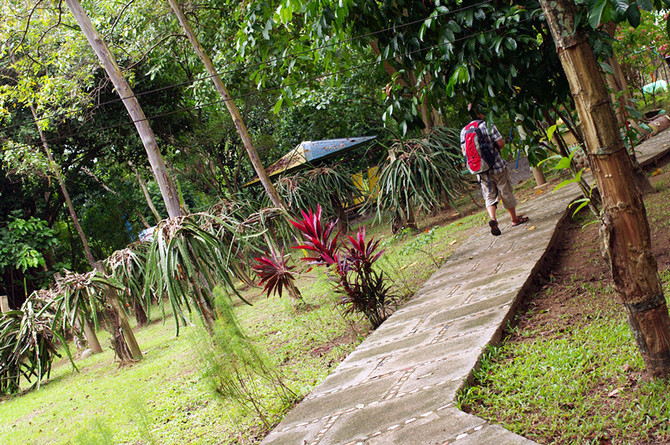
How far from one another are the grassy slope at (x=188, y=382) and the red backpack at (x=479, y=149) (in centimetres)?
121

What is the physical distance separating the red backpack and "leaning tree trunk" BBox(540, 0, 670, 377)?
4500 millimetres

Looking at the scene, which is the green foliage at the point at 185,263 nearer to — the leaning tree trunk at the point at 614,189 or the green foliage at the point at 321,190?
the leaning tree trunk at the point at 614,189

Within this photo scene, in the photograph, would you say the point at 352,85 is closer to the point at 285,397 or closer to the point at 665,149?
the point at 665,149

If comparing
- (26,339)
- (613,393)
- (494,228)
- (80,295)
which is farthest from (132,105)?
(613,393)

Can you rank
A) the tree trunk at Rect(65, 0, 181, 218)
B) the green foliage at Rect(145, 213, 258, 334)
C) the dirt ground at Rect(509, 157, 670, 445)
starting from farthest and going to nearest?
1. the tree trunk at Rect(65, 0, 181, 218)
2. the green foliage at Rect(145, 213, 258, 334)
3. the dirt ground at Rect(509, 157, 670, 445)

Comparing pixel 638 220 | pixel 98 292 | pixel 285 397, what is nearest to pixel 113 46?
pixel 98 292

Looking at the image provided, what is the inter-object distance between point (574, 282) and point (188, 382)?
3.84 meters

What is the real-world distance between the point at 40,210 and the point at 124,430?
1321 cm

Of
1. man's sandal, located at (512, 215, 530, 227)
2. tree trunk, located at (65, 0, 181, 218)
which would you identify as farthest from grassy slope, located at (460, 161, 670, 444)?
tree trunk, located at (65, 0, 181, 218)

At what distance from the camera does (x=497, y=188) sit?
7.00m

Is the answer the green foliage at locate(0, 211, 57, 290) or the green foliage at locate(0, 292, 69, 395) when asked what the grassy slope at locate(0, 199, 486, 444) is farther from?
the green foliage at locate(0, 211, 57, 290)

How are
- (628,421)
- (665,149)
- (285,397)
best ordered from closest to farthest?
(628,421) → (285,397) → (665,149)

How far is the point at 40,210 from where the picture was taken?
1603cm

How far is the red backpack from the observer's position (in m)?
6.93
